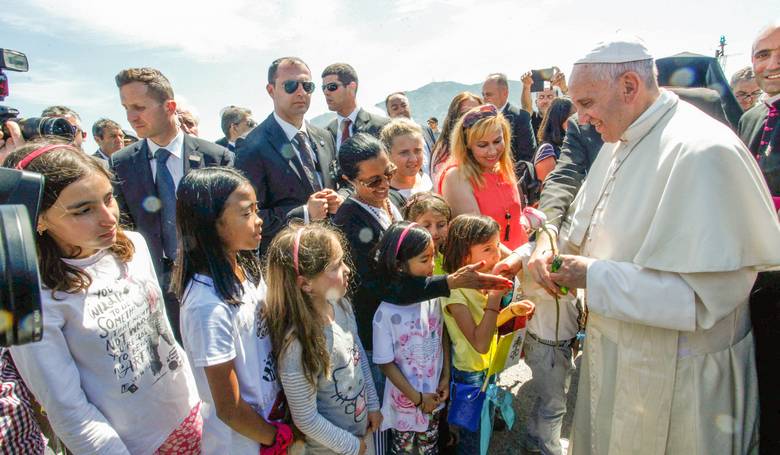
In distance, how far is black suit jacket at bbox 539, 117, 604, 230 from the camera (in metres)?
3.01

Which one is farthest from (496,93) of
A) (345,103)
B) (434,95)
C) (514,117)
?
(434,95)

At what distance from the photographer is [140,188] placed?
3428 mm

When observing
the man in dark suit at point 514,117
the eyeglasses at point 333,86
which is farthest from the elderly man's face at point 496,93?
the eyeglasses at point 333,86

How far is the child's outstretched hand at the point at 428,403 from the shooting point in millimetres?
2488

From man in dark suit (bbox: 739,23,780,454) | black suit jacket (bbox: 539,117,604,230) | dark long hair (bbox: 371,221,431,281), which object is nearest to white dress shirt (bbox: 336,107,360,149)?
black suit jacket (bbox: 539,117,604,230)

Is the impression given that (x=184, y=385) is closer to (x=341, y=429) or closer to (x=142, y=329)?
(x=142, y=329)

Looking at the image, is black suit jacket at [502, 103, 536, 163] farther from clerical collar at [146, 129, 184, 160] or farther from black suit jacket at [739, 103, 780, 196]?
clerical collar at [146, 129, 184, 160]

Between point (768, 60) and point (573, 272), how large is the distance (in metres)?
2.20

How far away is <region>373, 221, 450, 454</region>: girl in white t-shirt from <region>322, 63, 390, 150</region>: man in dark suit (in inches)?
107

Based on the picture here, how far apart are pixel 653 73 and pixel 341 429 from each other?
2265mm

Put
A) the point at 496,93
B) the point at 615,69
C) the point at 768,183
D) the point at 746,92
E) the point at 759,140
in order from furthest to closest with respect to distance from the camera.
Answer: the point at 496,93 < the point at 746,92 < the point at 759,140 < the point at 768,183 < the point at 615,69

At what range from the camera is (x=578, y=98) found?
2.03 metres

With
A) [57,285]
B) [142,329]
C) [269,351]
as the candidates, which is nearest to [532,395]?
[269,351]

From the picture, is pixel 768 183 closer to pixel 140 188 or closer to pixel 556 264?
pixel 556 264
